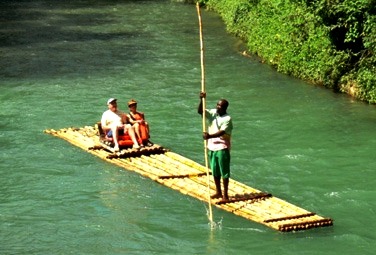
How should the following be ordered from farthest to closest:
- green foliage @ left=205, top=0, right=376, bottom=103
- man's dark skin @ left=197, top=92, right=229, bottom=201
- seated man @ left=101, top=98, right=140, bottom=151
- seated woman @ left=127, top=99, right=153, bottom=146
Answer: green foliage @ left=205, top=0, right=376, bottom=103 < seated woman @ left=127, top=99, right=153, bottom=146 < seated man @ left=101, top=98, right=140, bottom=151 < man's dark skin @ left=197, top=92, right=229, bottom=201

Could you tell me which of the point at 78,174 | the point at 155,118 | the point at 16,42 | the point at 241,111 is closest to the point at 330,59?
the point at 241,111

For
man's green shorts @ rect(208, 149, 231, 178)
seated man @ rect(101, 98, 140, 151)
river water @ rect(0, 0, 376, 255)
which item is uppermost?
man's green shorts @ rect(208, 149, 231, 178)

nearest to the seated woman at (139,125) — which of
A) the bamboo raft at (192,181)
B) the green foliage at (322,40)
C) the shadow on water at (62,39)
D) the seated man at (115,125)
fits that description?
the seated man at (115,125)

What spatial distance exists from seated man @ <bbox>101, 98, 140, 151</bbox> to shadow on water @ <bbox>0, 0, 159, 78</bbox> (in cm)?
866

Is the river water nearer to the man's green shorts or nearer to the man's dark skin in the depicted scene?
the man's dark skin

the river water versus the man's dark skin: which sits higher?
the man's dark skin

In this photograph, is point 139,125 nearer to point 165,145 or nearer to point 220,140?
point 165,145

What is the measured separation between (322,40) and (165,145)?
7586 mm

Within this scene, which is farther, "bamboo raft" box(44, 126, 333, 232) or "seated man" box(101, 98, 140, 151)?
"seated man" box(101, 98, 140, 151)

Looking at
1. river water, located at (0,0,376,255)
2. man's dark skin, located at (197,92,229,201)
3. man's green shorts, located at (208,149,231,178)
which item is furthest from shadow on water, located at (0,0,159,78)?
man's green shorts, located at (208,149,231,178)

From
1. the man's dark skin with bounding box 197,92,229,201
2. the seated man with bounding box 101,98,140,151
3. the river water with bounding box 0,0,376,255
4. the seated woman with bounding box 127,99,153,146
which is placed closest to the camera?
the river water with bounding box 0,0,376,255

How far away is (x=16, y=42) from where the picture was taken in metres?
33.3

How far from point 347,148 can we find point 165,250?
6842mm

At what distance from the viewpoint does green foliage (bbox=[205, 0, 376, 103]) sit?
2434cm
